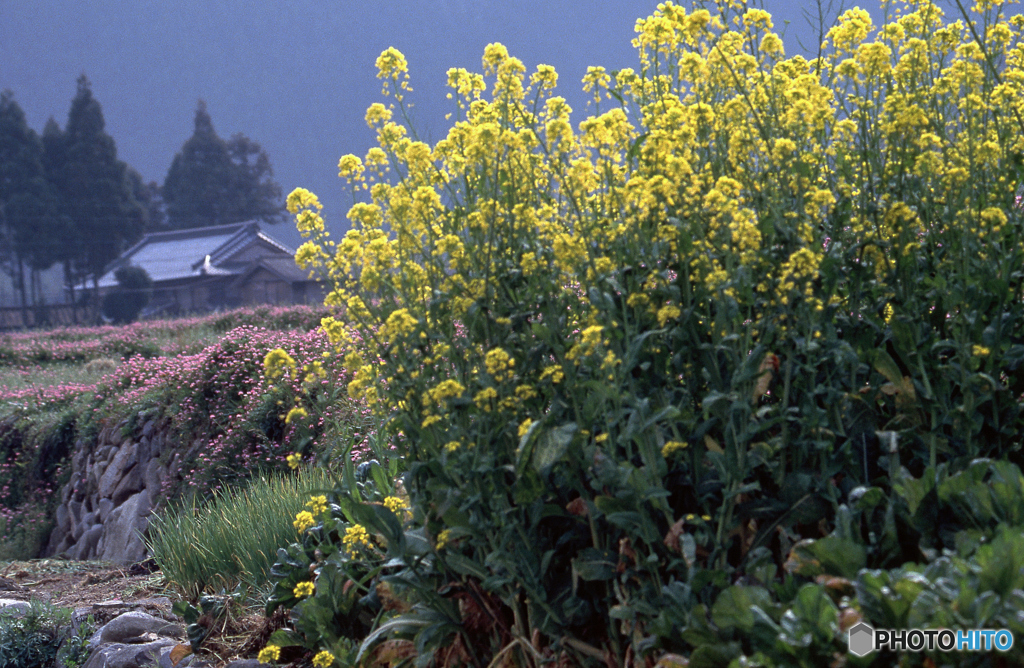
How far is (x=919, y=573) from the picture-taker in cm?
169

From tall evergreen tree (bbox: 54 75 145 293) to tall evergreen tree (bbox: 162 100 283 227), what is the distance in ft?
22.3

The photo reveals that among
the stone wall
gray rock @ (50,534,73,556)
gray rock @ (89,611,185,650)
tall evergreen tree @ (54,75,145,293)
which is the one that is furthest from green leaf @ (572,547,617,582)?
tall evergreen tree @ (54,75,145,293)

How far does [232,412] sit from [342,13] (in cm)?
10055

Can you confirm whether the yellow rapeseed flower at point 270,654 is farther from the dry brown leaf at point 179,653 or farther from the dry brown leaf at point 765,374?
the dry brown leaf at point 765,374

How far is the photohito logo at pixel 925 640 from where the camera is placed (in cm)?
152

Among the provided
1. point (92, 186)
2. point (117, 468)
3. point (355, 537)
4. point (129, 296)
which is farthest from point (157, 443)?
point (92, 186)

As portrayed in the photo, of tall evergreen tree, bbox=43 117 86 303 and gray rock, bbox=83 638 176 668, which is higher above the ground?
tall evergreen tree, bbox=43 117 86 303

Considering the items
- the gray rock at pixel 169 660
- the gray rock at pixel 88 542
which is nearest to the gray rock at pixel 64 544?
the gray rock at pixel 88 542

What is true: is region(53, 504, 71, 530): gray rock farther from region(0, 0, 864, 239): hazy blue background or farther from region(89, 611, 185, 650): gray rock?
region(0, 0, 864, 239): hazy blue background

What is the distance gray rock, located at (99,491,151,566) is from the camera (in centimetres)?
805

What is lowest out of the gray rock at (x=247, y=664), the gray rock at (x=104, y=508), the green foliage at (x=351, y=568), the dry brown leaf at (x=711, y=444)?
the gray rock at (x=104, y=508)

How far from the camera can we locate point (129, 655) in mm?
3600

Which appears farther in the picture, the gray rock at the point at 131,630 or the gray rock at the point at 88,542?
the gray rock at the point at 88,542

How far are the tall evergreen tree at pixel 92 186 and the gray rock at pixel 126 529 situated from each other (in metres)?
30.0
